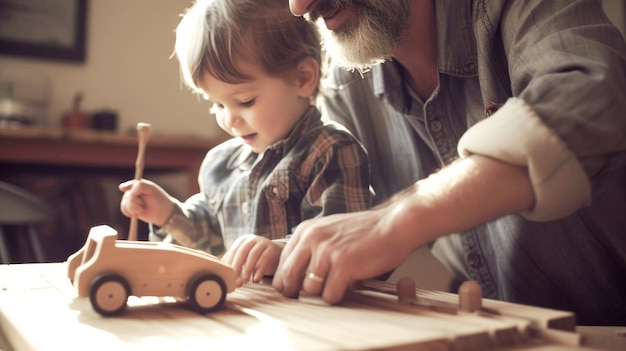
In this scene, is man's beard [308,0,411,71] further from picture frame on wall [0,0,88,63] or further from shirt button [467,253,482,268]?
picture frame on wall [0,0,88,63]

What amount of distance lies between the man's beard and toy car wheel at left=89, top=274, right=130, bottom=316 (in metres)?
0.69

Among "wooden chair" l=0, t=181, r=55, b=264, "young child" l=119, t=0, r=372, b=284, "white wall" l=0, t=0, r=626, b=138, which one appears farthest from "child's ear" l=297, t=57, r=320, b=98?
"white wall" l=0, t=0, r=626, b=138

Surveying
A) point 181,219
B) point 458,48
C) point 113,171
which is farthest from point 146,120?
point 458,48

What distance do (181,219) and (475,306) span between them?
2.49 feet

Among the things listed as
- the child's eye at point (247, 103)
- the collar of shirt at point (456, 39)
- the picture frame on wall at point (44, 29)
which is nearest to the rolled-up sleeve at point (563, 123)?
the collar of shirt at point (456, 39)

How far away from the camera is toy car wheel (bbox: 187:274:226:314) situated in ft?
2.09

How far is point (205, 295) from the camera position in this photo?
64 cm

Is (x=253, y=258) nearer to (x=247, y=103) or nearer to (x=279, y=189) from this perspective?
(x=279, y=189)

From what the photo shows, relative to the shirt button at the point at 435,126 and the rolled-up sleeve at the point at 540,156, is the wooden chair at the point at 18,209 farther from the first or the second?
the rolled-up sleeve at the point at 540,156

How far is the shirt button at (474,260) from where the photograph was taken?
125cm

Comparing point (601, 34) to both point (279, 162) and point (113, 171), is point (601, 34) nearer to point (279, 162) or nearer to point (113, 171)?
point (279, 162)

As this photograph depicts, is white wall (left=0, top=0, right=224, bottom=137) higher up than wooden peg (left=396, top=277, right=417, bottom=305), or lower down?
higher up

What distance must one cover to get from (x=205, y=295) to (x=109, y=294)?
0.09 meters

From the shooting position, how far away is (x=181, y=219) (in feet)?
4.10
